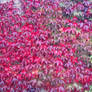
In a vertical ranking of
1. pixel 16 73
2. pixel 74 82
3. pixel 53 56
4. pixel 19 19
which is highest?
pixel 19 19

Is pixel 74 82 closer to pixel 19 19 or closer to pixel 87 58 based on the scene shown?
pixel 87 58

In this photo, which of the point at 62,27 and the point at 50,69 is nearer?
the point at 50,69

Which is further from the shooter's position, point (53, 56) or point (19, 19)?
point (19, 19)

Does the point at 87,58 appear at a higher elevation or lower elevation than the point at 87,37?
lower

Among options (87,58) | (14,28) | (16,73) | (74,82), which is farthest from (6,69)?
(87,58)

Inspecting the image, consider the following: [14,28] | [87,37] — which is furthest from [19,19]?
[87,37]

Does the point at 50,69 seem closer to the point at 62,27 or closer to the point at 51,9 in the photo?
the point at 62,27
